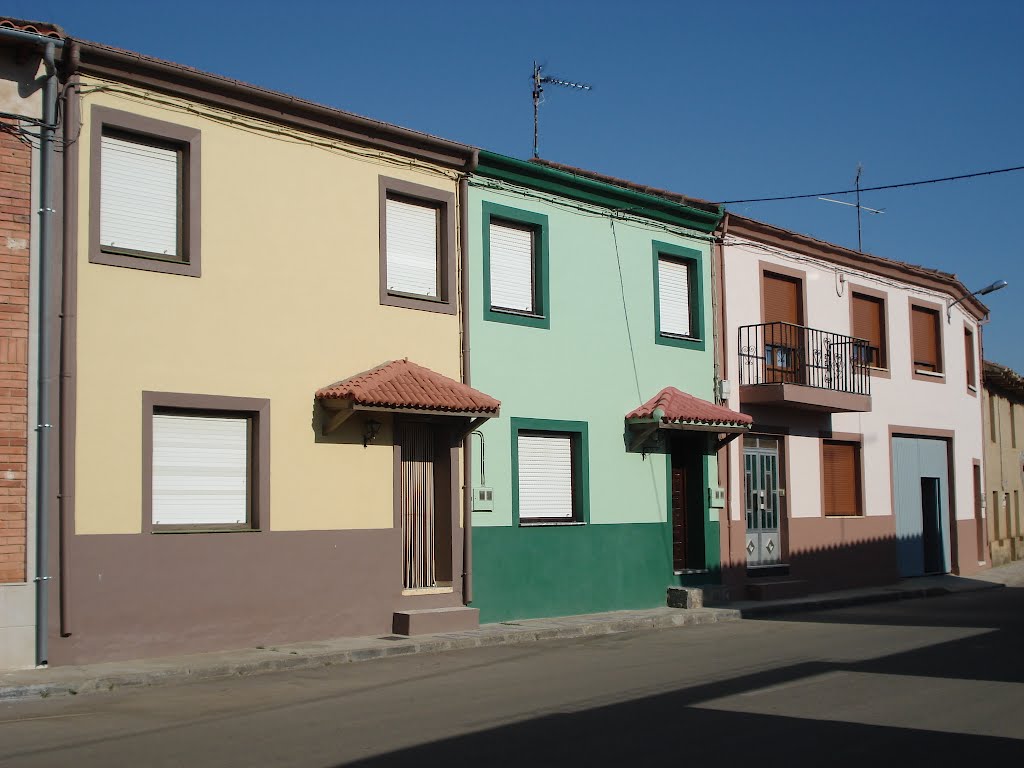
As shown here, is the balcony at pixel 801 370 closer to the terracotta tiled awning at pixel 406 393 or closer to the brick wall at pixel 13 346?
the terracotta tiled awning at pixel 406 393

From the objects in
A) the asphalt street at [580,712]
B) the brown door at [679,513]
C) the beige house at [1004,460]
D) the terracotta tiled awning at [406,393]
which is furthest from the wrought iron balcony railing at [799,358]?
the beige house at [1004,460]

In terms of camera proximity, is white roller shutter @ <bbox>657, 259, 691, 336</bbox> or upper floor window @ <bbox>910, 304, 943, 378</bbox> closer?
white roller shutter @ <bbox>657, 259, 691, 336</bbox>

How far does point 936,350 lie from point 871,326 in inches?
121

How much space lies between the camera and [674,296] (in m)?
19.3

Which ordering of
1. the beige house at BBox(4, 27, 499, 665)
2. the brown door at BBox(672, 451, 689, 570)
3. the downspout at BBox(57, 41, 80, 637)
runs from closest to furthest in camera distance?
1. the downspout at BBox(57, 41, 80, 637)
2. the beige house at BBox(4, 27, 499, 665)
3. the brown door at BBox(672, 451, 689, 570)

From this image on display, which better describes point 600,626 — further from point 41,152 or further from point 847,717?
point 41,152

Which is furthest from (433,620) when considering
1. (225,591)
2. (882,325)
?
(882,325)

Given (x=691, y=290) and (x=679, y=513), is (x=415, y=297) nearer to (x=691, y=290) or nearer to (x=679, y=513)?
(x=691, y=290)

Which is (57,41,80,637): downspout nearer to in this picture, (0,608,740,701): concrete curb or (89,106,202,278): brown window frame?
(89,106,202,278): brown window frame

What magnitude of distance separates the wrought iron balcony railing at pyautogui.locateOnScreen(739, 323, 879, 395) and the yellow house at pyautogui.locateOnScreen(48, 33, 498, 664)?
6800 millimetres

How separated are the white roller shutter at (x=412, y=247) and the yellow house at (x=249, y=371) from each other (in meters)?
0.03

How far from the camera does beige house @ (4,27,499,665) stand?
11.9m

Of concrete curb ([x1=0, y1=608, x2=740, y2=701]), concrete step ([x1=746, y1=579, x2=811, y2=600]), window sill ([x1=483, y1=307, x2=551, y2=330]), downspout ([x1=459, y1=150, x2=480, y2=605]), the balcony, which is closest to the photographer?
concrete curb ([x1=0, y1=608, x2=740, y2=701])

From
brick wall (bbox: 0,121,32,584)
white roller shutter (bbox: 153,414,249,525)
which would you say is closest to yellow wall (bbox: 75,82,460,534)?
white roller shutter (bbox: 153,414,249,525)
